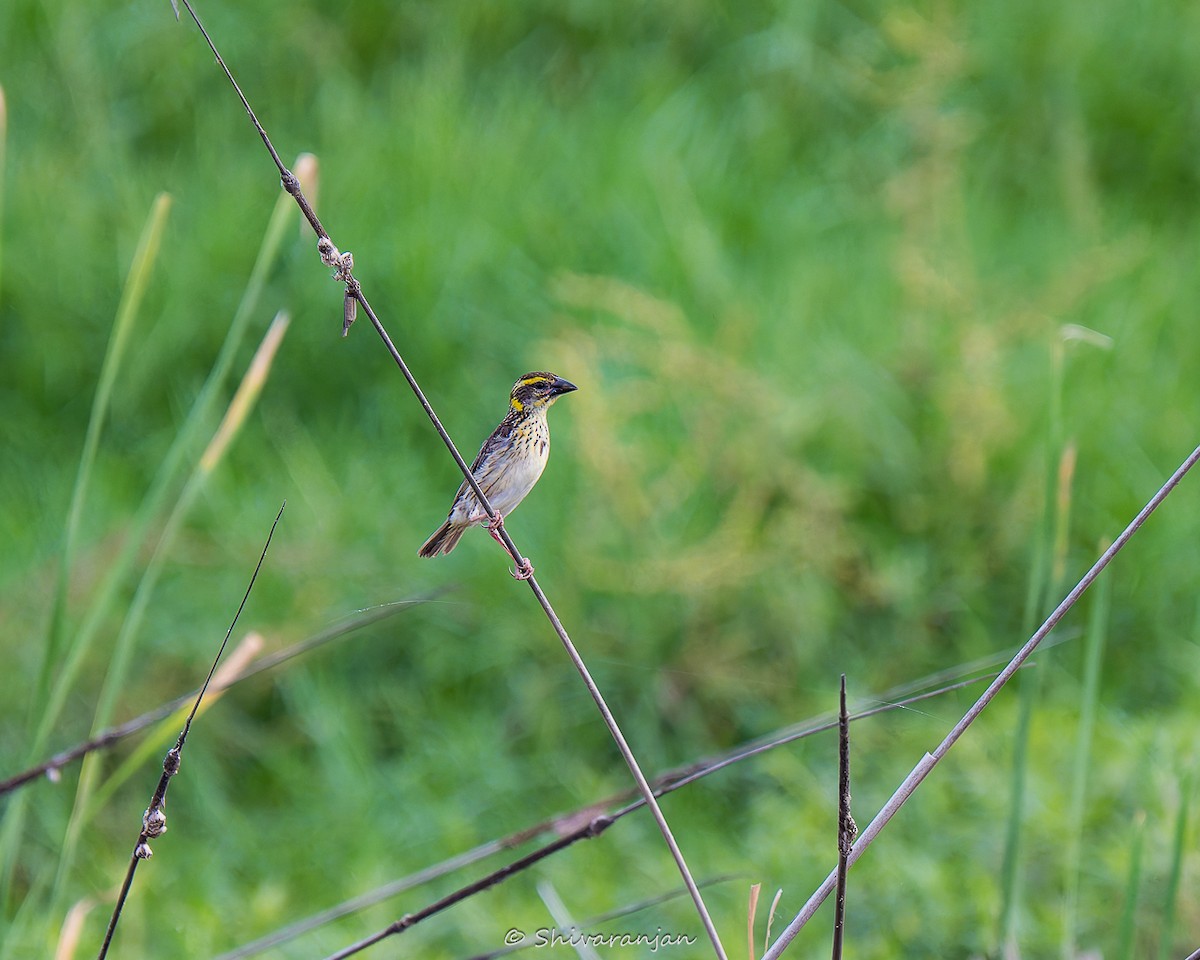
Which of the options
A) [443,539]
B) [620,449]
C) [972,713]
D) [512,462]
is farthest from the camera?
[620,449]

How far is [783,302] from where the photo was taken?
498cm

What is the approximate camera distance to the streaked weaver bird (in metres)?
1.50

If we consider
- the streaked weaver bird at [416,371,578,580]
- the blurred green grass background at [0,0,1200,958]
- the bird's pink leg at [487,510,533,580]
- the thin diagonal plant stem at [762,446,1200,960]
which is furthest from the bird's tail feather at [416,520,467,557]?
the blurred green grass background at [0,0,1200,958]

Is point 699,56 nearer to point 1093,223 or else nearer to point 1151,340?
point 1093,223

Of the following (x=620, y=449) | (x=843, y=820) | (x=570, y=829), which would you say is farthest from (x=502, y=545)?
A: (x=620, y=449)

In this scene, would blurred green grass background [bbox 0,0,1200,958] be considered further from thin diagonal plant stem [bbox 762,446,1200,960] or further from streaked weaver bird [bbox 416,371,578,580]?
thin diagonal plant stem [bbox 762,446,1200,960]

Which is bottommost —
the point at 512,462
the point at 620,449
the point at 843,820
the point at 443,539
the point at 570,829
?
the point at 843,820

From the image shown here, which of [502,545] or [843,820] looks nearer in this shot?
[843,820]

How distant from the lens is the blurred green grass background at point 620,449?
3543 millimetres

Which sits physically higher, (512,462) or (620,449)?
(620,449)

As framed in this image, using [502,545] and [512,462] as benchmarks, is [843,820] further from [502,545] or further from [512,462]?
[512,462]

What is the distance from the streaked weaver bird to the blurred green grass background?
1559 millimetres

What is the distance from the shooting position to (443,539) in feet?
5.87

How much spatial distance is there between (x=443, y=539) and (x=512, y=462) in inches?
8.7
